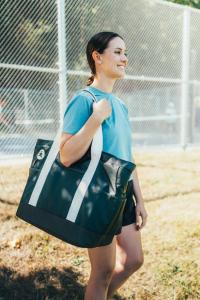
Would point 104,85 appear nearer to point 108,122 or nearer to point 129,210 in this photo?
point 108,122

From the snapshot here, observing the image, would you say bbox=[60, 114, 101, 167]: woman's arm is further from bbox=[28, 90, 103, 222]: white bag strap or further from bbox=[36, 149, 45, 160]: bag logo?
bbox=[36, 149, 45, 160]: bag logo

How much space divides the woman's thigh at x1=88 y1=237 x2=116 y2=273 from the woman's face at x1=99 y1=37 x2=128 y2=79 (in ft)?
2.95

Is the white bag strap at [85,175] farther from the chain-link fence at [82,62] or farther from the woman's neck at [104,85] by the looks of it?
the chain-link fence at [82,62]

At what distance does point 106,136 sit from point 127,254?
2.31ft

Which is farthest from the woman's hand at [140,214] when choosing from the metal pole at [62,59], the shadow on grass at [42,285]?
the metal pole at [62,59]

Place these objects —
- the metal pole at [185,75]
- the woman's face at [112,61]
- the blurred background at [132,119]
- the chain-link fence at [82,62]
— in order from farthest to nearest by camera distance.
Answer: the metal pole at [185,75] → the chain-link fence at [82,62] → the blurred background at [132,119] → the woman's face at [112,61]

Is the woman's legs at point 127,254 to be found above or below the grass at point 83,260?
above

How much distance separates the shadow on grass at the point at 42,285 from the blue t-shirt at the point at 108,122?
4.61 feet

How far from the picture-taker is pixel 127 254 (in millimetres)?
2480

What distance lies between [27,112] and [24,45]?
120cm

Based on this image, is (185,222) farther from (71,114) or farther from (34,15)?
(34,15)

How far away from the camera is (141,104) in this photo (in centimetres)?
1251

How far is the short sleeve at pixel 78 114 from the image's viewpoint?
6.95ft

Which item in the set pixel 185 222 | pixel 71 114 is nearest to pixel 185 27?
pixel 185 222
